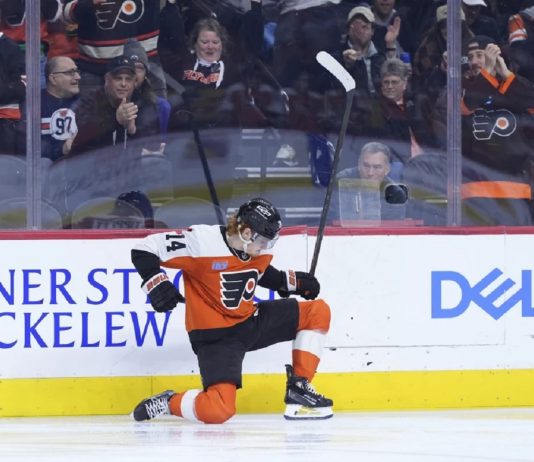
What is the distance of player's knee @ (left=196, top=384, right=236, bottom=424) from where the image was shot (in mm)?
5660

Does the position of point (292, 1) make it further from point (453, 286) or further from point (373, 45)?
point (453, 286)

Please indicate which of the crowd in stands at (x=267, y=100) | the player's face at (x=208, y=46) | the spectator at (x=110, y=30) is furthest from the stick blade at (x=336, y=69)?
the spectator at (x=110, y=30)

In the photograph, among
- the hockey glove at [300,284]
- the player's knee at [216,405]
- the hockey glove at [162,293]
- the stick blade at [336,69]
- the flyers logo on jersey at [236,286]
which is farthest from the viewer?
the stick blade at [336,69]

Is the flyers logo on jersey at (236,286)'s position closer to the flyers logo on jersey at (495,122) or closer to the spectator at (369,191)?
the spectator at (369,191)

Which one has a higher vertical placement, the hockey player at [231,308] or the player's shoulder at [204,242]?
the player's shoulder at [204,242]

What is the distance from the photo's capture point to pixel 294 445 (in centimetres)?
507

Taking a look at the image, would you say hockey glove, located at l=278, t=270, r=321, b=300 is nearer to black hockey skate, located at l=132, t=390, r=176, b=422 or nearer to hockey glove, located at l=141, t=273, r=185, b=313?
hockey glove, located at l=141, t=273, r=185, b=313

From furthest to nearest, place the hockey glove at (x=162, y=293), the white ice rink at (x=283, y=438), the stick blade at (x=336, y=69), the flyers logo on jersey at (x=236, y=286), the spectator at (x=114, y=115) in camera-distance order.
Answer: the spectator at (x=114, y=115) < the stick blade at (x=336, y=69) < the flyers logo on jersey at (x=236, y=286) < the hockey glove at (x=162, y=293) < the white ice rink at (x=283, y=438)

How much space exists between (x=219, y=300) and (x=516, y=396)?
140 centimetres

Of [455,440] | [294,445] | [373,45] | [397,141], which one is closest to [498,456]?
[455,440]

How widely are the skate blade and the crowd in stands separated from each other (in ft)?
3.02

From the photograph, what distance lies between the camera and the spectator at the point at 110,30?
6.51 metres

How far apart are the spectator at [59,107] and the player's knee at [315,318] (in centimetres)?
131

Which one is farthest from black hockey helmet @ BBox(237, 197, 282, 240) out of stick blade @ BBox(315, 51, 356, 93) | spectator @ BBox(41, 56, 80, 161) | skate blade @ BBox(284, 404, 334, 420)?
spectator @ BBox(41, 56, 80, 161)
